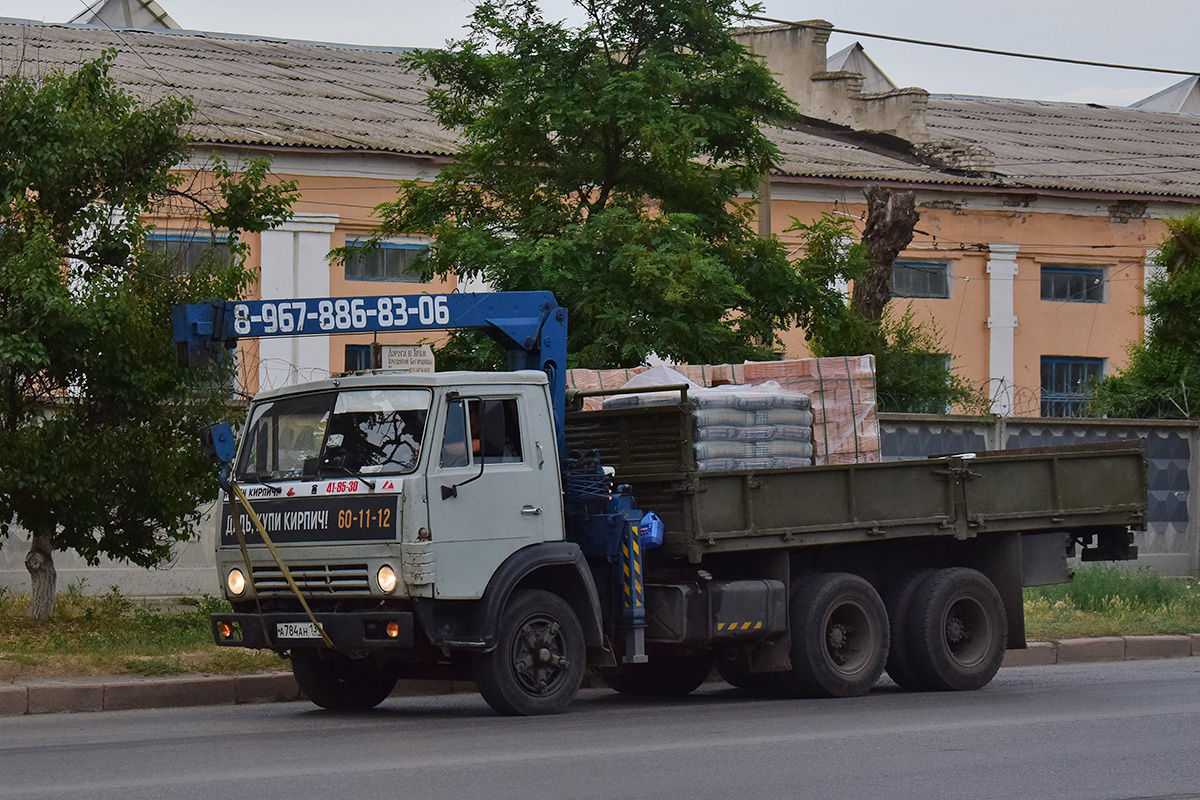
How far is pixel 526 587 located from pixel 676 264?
582cm

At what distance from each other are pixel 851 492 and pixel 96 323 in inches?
240

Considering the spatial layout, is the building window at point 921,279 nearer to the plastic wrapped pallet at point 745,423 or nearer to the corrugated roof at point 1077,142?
the corrugated roof at point 1077,142

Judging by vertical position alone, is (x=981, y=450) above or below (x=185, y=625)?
above

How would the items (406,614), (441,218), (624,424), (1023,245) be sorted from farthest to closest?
1. (1023,245)
2. (441,218)
3. (624,424)
4. (406,614)

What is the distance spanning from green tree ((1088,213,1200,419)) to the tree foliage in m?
2.76

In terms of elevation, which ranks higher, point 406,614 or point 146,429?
point 146,429

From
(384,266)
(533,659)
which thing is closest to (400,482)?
(533,659)

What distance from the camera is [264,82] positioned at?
94.6ft

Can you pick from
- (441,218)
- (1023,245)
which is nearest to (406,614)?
(441,218)

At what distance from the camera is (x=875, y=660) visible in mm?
12797

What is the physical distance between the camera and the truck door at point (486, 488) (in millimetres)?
10672

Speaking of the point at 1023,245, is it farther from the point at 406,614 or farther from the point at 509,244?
the point at 406,614

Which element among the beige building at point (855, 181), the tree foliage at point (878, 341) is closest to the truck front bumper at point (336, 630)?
the tree foliage at point (878, 341)

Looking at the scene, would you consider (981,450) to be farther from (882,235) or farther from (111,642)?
(111,642)
